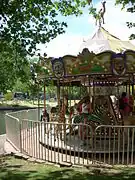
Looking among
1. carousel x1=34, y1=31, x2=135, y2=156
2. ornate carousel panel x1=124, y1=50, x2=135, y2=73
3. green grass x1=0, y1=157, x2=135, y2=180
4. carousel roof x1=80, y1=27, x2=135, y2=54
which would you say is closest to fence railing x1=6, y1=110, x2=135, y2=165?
carousel x1=34, y1=31, x2=135, y2=156

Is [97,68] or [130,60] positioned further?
[97,68]

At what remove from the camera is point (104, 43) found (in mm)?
10297

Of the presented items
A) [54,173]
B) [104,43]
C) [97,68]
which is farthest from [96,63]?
[54,173]

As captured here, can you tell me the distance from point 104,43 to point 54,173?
5.40 metres

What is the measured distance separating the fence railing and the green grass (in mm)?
592

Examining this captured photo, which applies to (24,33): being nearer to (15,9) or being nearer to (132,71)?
(15,9)

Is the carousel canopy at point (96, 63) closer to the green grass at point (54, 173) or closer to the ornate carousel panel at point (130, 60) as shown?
the ornate carousel panel at point (130, 60)

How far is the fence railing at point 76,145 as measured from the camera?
24.7 feet

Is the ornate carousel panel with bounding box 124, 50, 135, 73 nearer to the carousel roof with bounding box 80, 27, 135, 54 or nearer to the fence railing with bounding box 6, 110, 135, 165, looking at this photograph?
the carousel roof with bounding box 80, 27, 135, 54

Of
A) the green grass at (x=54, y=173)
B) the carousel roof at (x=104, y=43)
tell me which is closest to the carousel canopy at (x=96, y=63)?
the carousel roof at (x=104, y=43)

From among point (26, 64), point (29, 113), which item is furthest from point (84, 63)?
point (29, 113)

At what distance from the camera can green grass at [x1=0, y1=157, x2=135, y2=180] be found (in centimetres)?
620

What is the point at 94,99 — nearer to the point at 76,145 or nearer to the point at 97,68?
A: the point at 97,68

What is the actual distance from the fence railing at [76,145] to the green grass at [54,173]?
0.59m
